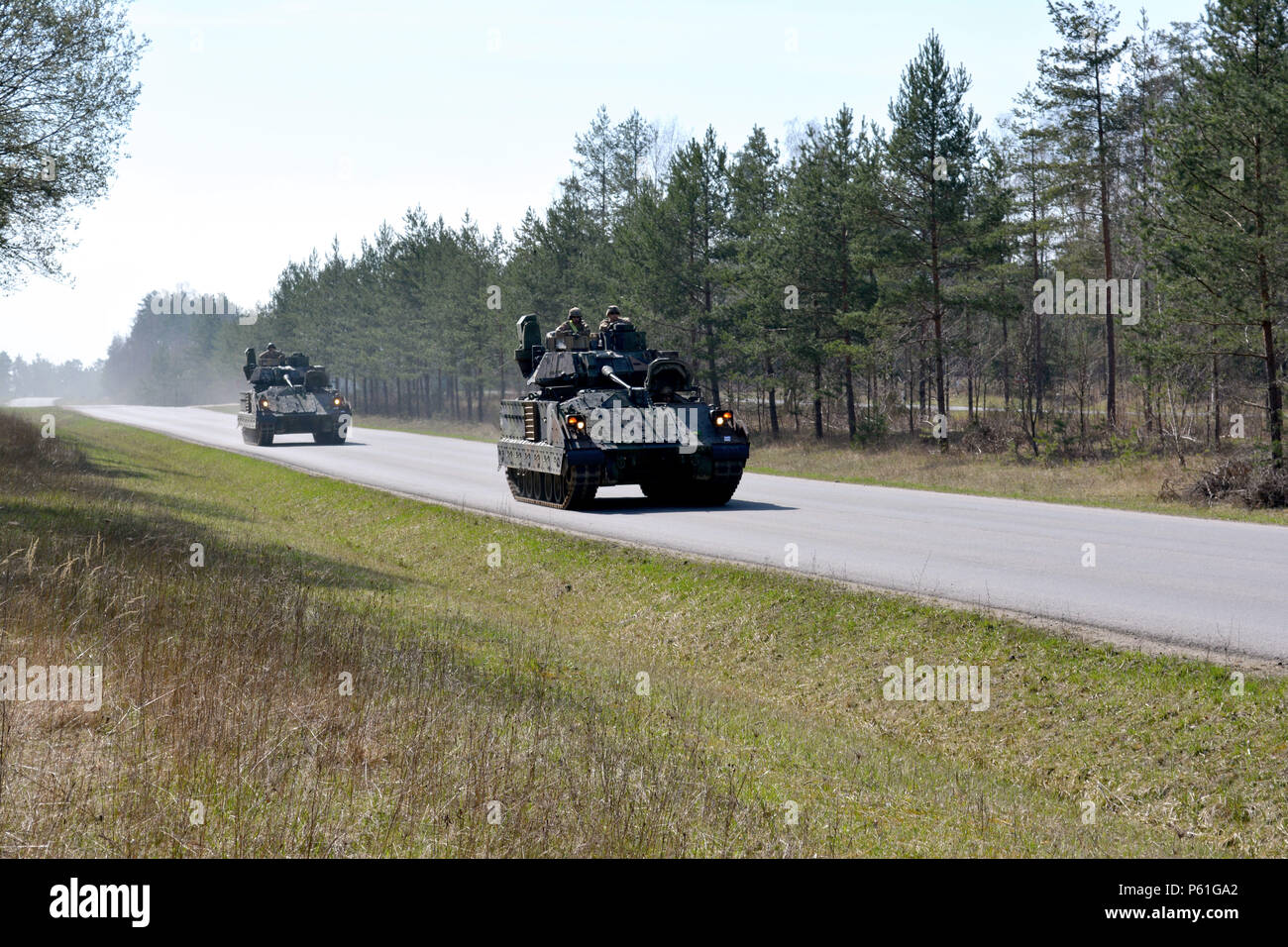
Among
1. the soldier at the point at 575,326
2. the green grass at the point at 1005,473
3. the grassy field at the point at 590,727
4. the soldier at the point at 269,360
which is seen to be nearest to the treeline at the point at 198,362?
the soldier at the point at 269,360

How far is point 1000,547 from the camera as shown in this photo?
13.7 metres

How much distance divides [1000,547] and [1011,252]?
21670 millimetres

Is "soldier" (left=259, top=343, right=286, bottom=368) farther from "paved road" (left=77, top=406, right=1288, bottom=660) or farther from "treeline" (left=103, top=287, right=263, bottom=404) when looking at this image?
"treeline" (left=103, top=287, right=263, bottom=404)

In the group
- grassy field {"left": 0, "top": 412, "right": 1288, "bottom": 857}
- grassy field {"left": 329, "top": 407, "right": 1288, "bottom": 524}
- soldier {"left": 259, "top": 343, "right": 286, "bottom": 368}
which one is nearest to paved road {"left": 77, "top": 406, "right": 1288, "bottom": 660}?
grassy field {"left": 0, "top": 412, "right": 1288, "bottom": 857}

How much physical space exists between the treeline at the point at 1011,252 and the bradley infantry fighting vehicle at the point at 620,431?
9.89 m

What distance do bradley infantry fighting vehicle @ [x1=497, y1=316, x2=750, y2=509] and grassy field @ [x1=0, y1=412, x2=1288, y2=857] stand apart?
17.9ft

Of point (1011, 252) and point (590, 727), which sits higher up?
point (1011, 252)

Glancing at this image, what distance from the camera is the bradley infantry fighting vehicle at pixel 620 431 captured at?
61.4ft

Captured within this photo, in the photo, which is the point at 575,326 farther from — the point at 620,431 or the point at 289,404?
the point at 289,404

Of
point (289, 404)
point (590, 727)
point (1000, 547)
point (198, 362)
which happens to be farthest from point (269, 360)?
point (198, 362)

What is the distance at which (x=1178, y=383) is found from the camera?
33250mm

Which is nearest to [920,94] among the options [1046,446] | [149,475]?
[1046,446]

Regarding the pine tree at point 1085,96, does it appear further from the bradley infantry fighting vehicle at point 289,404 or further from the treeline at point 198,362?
the treeline at point 198,362

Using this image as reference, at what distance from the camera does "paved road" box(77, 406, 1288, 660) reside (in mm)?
9766
